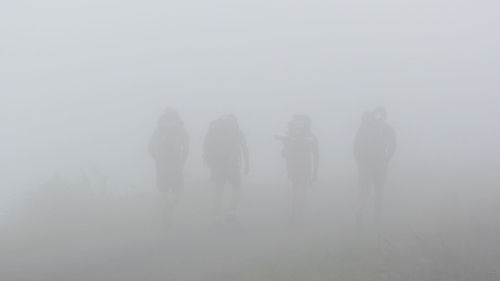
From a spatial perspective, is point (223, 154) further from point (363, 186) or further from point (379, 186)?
point (379, 186)

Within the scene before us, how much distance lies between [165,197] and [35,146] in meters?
35.1

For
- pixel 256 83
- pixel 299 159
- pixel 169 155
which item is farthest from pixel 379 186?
pixel 256 83

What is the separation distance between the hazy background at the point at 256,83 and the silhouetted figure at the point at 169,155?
8633 mm

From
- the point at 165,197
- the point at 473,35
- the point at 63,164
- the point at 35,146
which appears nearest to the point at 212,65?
the point at 35,146

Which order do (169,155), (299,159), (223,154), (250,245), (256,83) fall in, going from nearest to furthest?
(250,245) < (169,155) < (223,154) < (299,159) < (256,83)

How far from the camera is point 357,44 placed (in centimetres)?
7312

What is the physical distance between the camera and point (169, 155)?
17.9m

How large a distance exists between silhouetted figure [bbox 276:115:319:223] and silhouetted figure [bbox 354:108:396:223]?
1.42m

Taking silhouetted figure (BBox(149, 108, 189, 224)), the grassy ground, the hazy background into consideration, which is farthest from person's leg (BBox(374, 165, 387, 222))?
silhouetted figure (BBox(149, 108, 189, 224))

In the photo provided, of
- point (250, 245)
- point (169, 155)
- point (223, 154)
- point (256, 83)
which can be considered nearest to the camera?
point (250, 245)

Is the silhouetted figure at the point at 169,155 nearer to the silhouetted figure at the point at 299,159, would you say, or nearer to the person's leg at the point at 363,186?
the silhouetted figure at the point at 299,159

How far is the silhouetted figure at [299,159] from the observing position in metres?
18.4

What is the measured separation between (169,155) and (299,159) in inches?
145

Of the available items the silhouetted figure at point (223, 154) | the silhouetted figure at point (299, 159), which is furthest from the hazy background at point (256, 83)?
the silhouetted figure at point (223, 154)
